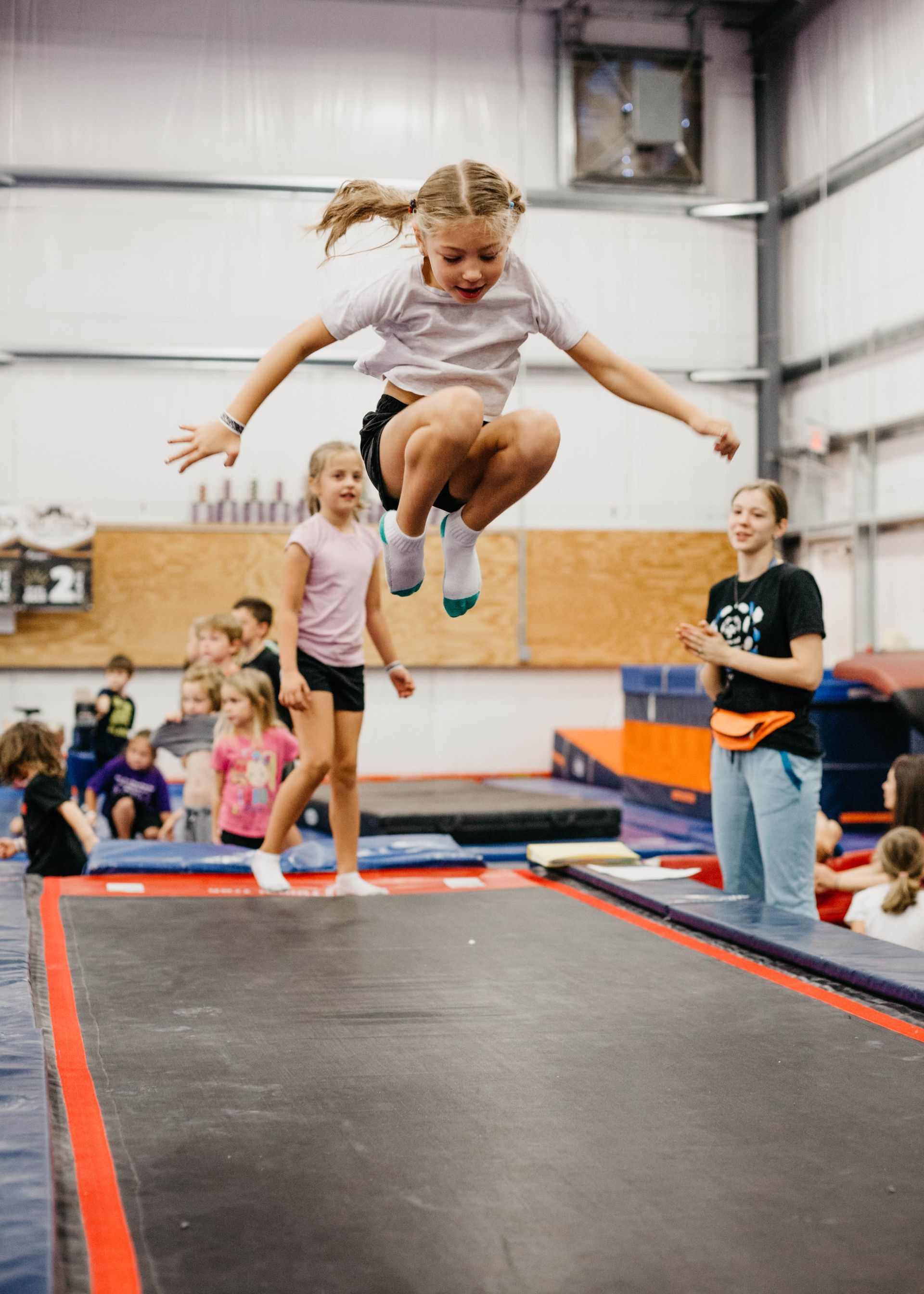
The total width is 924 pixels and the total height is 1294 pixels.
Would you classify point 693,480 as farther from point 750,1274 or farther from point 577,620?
point 750,1274

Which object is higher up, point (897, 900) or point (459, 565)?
point (459, 565)

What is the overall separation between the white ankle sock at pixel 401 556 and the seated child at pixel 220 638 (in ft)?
7.04

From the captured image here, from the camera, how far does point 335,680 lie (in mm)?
3016

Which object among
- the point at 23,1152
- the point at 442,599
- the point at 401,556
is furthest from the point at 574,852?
the point at 442,599

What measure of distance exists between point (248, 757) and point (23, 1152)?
2.41 meters

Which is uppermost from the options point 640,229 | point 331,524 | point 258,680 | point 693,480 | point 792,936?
point 640,229

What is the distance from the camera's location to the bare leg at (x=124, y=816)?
439cm

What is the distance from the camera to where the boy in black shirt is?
2.65m

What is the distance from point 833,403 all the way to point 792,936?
578 cm

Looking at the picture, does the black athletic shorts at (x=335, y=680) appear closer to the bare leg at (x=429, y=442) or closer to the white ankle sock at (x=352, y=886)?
the white ankle sock at (x=352, y=886)

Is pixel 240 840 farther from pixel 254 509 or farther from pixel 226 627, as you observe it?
pixel 254 509

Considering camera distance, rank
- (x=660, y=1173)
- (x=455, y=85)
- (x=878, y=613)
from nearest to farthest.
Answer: (x=660, y=1173), (x=878, y=613), (x=455, y=85)

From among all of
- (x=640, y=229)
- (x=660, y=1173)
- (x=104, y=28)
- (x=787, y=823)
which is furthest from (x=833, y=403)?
(x=660, y=1173)

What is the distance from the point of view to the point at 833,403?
24.8 ft
